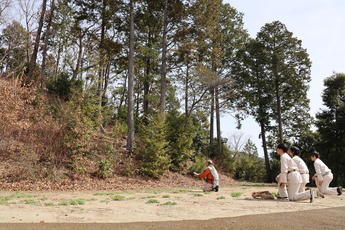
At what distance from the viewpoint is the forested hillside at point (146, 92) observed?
1445 cm

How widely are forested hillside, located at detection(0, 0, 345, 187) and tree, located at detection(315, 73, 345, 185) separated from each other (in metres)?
0.10

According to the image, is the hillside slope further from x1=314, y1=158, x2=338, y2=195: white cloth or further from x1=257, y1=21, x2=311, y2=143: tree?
x1=257, y1=21, x2=311, y2=143: tree

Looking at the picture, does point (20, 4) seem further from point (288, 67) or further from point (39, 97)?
point (288, 67)

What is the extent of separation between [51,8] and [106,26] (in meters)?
4.67

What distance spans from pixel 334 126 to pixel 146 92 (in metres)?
17.6

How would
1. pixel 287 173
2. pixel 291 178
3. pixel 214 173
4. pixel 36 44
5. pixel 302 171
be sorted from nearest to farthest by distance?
pixel 291 178 < pixel 287 173 < pixel 302 171 < pixel 214 173 < pixel 36 44

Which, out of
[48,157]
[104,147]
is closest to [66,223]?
[48,157]

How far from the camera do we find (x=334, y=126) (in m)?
22.1

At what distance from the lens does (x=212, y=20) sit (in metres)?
21.3

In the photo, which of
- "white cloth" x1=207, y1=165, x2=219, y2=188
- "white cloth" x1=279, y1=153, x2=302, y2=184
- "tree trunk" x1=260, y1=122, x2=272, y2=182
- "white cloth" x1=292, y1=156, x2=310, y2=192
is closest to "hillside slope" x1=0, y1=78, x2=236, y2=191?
"white cloth" x1=207, y1=165, x2=219, y2=188

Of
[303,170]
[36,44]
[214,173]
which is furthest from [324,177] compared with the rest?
[36,44]

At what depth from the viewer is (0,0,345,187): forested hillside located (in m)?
14.5

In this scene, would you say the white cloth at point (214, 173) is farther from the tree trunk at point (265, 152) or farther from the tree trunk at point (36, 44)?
the tree trunk at point (265, 152)

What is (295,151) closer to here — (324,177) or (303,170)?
(303,170)
